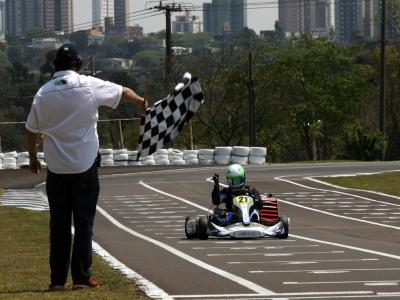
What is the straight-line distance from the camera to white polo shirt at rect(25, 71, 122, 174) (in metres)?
10.1

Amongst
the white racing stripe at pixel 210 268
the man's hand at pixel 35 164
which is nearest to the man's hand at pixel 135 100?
the man's hand at pixel 35 164

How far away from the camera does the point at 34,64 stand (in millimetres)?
190500

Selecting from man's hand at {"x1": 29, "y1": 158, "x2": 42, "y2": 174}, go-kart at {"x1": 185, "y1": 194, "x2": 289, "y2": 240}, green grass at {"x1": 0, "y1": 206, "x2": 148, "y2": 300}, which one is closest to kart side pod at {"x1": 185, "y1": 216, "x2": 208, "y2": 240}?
go-kart at {"x1": 185, "y1": 194, "x2": 289, "y2": 240}

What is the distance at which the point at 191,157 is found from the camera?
52594mm

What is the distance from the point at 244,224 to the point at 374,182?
20220 mm

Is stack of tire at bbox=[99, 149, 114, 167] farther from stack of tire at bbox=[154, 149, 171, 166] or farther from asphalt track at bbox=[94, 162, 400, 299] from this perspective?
asphalt track at bbox=[94, 162, 400, 299]

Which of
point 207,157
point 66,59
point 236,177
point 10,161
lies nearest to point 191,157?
point 207,157

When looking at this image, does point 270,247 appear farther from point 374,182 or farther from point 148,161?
point 148,161

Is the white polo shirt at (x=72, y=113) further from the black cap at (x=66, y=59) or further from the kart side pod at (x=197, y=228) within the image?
the kart side pod at (x=197, y=228)

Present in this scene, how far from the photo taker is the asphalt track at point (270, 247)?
34.4ft

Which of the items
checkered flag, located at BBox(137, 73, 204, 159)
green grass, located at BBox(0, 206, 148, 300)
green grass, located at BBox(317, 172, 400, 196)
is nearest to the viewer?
checkered flag, located at BBox(137, 73, 204, 159)

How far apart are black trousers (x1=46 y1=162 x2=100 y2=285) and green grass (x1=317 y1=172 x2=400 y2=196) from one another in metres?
23.3

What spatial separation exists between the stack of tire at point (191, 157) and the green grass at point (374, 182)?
1299 cm

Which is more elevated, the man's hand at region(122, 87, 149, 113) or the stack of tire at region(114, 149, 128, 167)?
the man's hand at region(122, 87, 149, 113)
